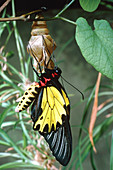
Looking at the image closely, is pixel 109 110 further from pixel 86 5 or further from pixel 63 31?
pixel 86 5

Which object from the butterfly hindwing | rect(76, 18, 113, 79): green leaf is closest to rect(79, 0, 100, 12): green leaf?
rect(76, 18, 113, 79): green leaf

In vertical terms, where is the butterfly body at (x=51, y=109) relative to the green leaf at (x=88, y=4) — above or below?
below

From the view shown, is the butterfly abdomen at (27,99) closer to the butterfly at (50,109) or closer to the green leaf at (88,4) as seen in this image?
the butterfly at (50,109)

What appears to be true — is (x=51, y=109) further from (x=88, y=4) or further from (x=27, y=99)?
(x=88, y=4)

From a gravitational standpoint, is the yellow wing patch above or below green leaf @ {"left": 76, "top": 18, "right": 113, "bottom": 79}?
below

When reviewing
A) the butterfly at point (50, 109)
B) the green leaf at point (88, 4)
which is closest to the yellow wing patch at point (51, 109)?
the butterfly at point (50, 109)

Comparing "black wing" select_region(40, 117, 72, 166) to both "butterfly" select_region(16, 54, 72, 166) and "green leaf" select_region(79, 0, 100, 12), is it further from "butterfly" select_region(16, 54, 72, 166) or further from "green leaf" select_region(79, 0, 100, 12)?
"green leaf" select_region(79, 0, 100, 12)

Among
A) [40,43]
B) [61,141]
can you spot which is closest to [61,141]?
[61,141]

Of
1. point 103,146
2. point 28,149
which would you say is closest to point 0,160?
point 28,149
